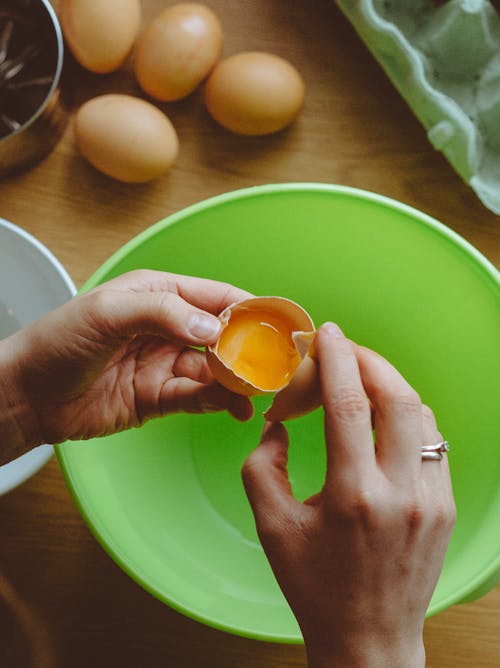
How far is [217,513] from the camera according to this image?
105 centimetres

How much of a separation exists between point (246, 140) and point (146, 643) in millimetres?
734

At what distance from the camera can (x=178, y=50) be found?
94 cm

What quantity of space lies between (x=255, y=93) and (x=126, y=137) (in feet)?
0.60

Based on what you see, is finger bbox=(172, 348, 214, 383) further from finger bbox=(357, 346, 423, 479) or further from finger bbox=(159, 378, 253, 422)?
finger bbox=(357, 346, 423, 479)

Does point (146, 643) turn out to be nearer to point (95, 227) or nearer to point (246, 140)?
point (95, 227)

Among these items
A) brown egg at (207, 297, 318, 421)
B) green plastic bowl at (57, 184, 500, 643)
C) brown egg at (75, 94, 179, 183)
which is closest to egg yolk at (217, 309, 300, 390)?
brown egg at (207, 297, 318, 421)

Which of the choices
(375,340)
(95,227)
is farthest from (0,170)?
(375,340)

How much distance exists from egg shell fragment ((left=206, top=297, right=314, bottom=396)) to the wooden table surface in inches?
13.5

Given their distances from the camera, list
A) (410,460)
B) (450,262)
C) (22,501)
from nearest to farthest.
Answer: (410,460), (450,262), (22,501)

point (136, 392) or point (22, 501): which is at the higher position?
point (136, 392)

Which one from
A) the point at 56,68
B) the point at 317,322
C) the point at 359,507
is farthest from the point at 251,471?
the point at 56,68

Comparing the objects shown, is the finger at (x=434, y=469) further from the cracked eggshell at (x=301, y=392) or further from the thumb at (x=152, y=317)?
the thumb at (x=152, y=317)

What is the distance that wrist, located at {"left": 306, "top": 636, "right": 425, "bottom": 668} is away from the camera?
0.62m

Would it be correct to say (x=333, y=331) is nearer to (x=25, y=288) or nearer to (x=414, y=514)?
(x=414, y=514)
